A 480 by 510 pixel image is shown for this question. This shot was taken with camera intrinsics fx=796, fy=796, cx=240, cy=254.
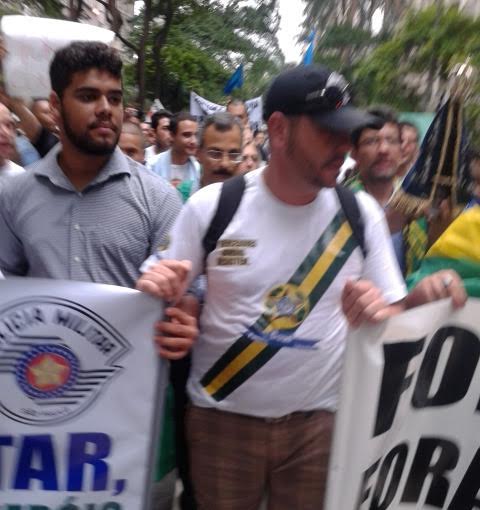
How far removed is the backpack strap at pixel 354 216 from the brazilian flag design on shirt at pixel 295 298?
1 cm

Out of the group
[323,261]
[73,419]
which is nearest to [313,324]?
[323,261]

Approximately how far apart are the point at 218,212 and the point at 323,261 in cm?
34

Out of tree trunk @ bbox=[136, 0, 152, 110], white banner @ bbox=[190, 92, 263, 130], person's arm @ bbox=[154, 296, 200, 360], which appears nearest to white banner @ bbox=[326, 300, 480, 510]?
person's arm @ bbox=[154, 296, 200, 360]

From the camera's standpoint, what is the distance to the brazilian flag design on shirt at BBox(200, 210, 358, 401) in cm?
234

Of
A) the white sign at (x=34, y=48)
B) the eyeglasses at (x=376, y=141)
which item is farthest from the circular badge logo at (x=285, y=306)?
the white sign at (x=34, y=48)

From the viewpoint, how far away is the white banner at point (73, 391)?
2322 millimetres

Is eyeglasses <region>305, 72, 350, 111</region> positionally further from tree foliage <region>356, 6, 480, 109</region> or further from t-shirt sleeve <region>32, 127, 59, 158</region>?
tree foliage <region>356, 6, 480, 109</region>

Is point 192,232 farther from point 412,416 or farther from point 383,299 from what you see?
point 412,416

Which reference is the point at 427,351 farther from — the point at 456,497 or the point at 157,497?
the point at 157,497

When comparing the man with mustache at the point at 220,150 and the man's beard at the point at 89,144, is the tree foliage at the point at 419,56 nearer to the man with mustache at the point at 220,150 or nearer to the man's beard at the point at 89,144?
the man with mustache at the point at 220,150

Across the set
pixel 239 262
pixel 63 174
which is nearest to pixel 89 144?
pixel 63 174

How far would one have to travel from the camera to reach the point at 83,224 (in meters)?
2.59

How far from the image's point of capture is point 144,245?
262 centimetres

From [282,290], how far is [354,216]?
327 mm
